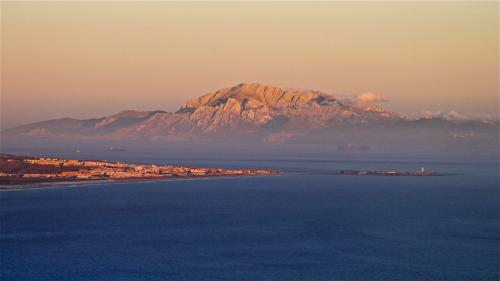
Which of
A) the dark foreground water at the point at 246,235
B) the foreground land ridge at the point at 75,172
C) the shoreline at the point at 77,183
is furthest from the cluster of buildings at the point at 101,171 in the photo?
the dark foreground water at the point at 246,235

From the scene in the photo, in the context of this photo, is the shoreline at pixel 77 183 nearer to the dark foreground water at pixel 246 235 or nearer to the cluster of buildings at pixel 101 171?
the cluster of buildings at pixel 101 171

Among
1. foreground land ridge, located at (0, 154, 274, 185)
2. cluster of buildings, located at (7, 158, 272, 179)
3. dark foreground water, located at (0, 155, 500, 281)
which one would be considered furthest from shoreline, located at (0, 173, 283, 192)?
dark foreground water, located at (0, 155, 500, 281)

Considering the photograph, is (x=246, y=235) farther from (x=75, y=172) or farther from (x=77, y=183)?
(x=75, y=172)

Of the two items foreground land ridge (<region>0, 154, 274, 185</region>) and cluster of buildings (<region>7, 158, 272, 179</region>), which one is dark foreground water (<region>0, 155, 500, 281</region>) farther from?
cluster of buildings (<region>7, 158, 272, 179</region>)

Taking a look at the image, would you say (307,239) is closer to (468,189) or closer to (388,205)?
(388,205)

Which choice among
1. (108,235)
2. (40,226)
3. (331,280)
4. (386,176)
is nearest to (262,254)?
(331,280)

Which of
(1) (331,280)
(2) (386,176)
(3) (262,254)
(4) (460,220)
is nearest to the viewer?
(1) (331,280)

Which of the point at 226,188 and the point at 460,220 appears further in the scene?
the point at 226,188
